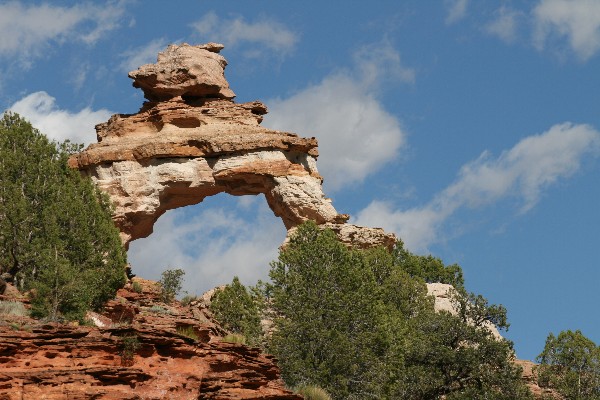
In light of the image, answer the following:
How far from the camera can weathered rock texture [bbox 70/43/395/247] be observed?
201ft

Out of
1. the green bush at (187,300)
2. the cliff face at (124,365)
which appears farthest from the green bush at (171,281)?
the cliff face at (124,365)

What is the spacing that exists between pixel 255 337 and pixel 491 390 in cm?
1083

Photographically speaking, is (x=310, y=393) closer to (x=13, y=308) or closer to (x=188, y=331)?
→ (x=188, y=331)

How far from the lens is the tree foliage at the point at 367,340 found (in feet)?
147

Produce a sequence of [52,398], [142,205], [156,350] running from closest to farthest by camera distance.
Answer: [52,398] < [156,350] < [142,205]

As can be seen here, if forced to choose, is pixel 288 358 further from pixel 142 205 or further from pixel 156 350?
pixel 142 205

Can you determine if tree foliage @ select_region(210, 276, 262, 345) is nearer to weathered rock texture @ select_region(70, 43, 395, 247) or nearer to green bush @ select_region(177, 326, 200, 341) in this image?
weathered rock texture @ select_region(70, 43, 395, 247)

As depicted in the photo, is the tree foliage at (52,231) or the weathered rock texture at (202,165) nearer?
the tree foliage at (52,231)

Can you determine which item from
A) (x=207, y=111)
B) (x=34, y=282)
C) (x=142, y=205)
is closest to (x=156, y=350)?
(x=34, y=282)

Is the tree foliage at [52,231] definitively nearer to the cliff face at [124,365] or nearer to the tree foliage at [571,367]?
the cliff face at [124,365]

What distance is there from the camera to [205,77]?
65312 mm

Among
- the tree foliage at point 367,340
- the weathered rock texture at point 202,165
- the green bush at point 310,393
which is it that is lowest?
the green bush at point 310,393

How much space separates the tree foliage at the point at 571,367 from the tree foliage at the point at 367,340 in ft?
9.57

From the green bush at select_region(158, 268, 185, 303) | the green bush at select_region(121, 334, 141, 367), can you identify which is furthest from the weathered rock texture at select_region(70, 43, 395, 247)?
the green bush at select_region(121, 334, 141, 367)
